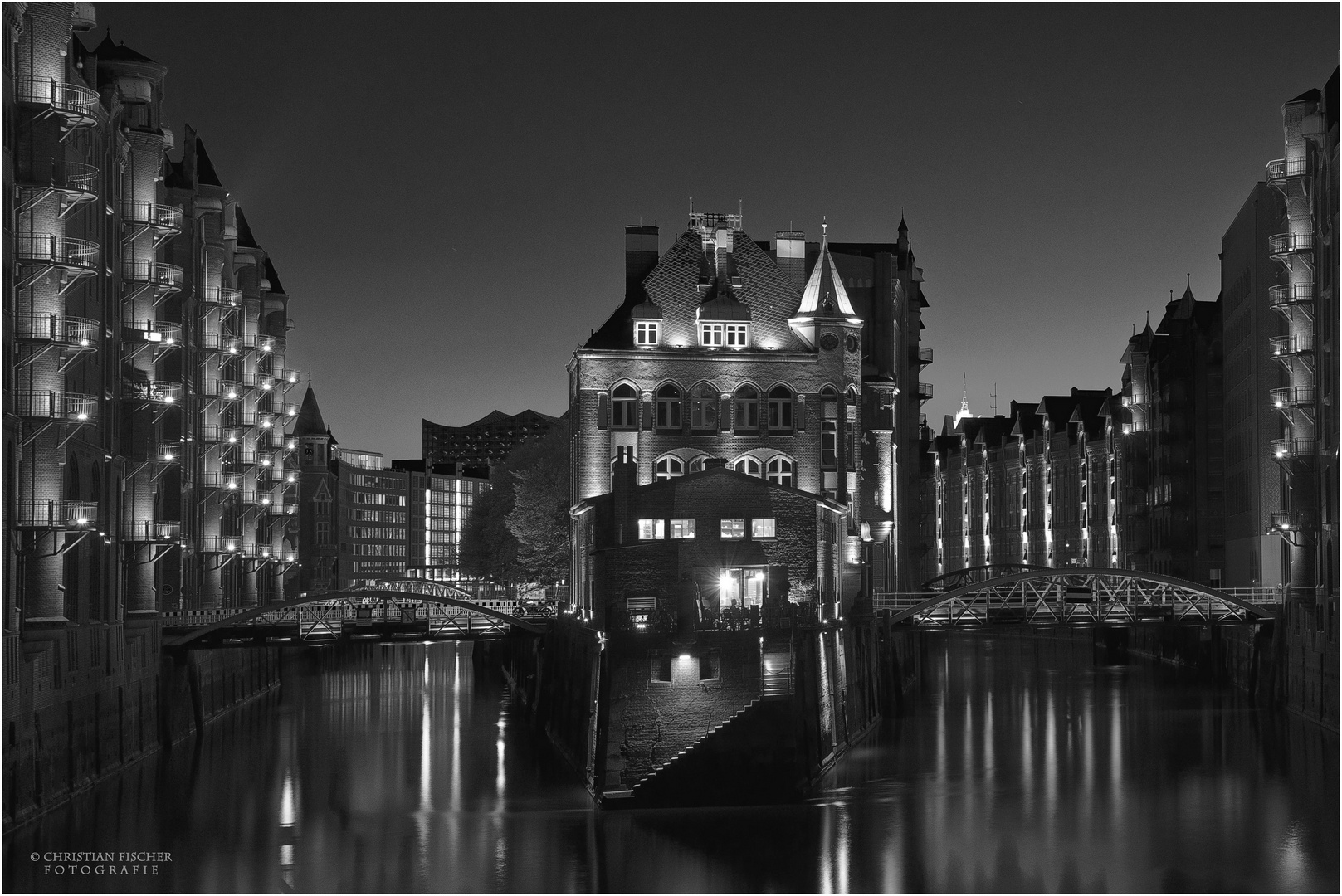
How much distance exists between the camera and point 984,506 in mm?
152000

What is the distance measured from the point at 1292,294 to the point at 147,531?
36.5 m

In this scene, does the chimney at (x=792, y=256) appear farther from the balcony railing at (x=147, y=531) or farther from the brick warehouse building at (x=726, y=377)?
the balcony railing at (x=147, y=531)

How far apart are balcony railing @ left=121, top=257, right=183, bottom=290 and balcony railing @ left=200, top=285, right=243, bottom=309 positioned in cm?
1303

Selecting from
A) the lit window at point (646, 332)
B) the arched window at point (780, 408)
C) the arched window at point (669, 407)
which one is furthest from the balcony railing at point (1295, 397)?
the lit window at point (646, 332)

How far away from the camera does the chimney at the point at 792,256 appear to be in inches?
2921

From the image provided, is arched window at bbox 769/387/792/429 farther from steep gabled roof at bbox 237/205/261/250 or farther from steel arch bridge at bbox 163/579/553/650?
steep gabled roof at bbox 237/205/261/250

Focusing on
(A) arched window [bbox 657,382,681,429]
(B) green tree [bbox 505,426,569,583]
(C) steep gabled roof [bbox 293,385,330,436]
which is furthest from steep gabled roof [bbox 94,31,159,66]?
(C) steep gabled roof [bbox 293,385,330,436]

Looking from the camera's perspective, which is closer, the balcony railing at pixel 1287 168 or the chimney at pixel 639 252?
the balcony railing at pixel 1287 168

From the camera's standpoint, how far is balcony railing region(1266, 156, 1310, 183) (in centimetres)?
5853

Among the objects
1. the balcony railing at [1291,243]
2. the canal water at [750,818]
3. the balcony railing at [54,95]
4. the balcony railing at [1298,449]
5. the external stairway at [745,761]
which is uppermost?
the balcony railing at [54,95]

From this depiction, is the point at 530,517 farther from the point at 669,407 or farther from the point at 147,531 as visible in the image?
the point at 147,531

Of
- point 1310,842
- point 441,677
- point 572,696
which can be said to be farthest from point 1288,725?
point 441,677

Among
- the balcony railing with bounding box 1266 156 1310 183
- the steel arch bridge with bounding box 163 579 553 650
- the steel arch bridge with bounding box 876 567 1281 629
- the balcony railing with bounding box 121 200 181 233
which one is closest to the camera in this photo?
the balcony railing with bounding box 121 200 181 233

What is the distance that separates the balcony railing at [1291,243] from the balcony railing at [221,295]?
37143mm
